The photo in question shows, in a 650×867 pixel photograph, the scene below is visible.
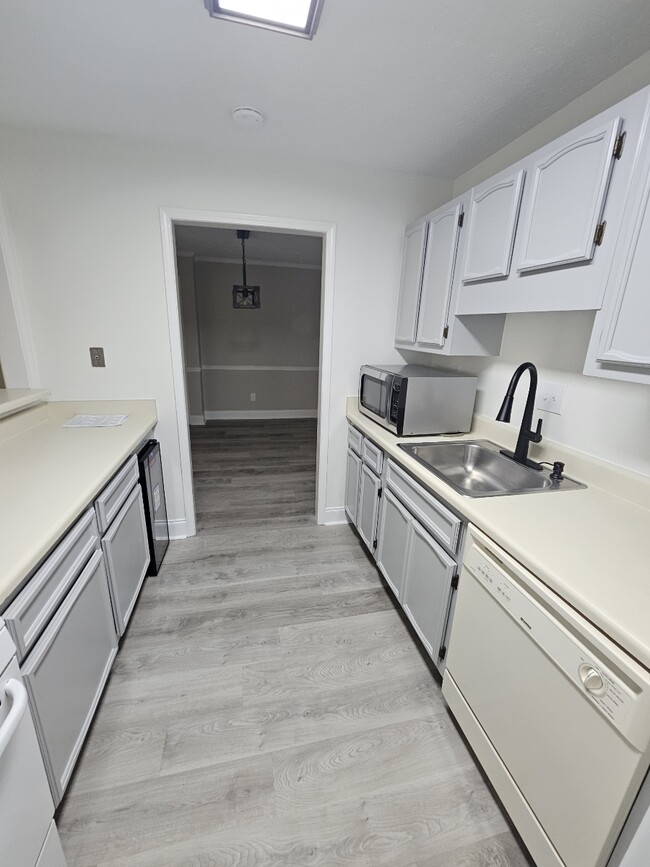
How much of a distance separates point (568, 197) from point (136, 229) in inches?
82.0

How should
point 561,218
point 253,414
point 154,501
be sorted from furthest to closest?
point 253,414, point 154,501, point 561,218

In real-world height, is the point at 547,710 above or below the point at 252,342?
below

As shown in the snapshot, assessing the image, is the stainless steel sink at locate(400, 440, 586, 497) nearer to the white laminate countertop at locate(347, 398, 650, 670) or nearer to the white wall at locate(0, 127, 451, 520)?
the white laminate countertop at locate(347, 398, 650, 670)

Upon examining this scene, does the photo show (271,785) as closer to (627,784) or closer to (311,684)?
(311,684)

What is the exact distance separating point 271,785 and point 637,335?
1832 millimetres

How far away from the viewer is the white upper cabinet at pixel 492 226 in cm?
144

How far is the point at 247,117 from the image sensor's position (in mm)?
1640

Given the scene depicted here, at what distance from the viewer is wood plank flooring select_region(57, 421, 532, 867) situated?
107cm

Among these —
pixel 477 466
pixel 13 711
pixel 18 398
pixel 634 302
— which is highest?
pixel 634 302

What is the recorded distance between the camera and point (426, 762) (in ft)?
4.19

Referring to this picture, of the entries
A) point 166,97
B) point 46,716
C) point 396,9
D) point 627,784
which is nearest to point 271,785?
point 46,716

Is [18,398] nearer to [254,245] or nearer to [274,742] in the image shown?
[274,742]

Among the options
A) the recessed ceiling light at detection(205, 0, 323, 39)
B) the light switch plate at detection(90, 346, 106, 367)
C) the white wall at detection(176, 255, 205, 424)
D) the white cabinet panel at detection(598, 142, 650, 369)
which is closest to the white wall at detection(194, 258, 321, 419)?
the white wall at detection(176, 255, 205, 424)

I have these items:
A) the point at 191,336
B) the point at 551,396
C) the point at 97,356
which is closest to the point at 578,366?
the point at 551,396
